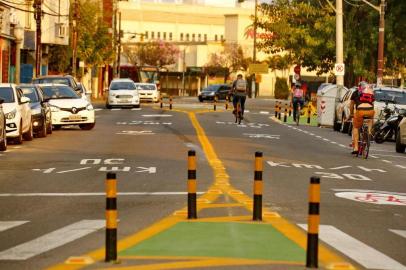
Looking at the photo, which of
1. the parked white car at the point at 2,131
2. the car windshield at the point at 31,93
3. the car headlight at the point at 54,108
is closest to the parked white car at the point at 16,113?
the parked white car at the point at 2,131

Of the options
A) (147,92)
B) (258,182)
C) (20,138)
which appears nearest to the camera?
(258,182)

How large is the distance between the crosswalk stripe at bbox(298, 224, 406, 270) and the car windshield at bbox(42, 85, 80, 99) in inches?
1055

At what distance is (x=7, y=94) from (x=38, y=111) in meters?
2.99

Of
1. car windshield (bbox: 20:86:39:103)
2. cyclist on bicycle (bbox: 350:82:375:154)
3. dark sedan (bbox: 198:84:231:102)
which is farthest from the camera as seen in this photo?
dark sedan (bbox: 198:84:231:102)

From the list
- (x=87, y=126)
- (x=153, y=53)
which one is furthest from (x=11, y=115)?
(x=153, y=53)

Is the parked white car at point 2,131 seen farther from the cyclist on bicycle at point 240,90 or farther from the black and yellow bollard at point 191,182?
the cyclist on bicycle at point 240,90

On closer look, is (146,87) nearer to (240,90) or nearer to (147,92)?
(147,92)

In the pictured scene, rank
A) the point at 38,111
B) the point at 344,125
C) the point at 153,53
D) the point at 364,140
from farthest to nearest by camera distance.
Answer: the point at 153,53
the point at 344,125
the point at 38,111
the point at 364,140

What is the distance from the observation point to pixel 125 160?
83.8 feet

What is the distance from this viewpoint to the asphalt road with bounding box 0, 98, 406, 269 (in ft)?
42.1

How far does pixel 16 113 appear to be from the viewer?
31109mm

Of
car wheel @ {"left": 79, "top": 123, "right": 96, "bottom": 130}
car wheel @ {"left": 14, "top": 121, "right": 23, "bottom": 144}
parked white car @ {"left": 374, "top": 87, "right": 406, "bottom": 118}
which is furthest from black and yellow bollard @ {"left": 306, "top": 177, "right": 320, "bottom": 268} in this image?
parked white car @ {"left": 374, "top": 87, "right": 406, "bottom": 118}

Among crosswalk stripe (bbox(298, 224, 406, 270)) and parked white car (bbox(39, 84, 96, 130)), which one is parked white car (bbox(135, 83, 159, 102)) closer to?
parked white car (bbox(39, 84, 96, 130))

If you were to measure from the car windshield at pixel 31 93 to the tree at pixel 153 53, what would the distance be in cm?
12427
